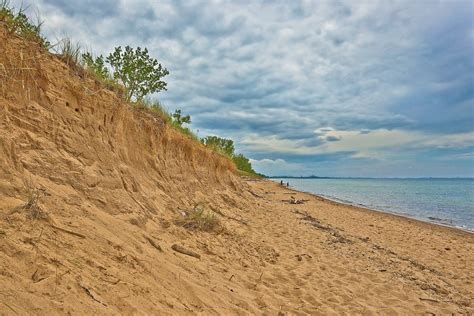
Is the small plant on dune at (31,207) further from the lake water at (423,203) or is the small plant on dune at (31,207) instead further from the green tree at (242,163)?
the green tree at (242,163)

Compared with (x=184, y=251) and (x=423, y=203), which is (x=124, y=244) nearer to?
(x=184, y=251)

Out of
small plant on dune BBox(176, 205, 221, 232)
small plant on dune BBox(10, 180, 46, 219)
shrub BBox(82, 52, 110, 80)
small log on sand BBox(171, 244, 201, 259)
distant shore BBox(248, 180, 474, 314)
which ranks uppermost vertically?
shrub BBox(82, 52, 110, 80)

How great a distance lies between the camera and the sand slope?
2.97m

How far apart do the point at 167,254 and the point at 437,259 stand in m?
8.77

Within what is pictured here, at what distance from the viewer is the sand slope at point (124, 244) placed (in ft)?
9.76

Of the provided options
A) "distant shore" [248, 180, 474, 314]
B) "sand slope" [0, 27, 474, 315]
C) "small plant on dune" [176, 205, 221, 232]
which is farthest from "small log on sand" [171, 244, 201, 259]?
"distant shore" [248, 180, 474, 314]

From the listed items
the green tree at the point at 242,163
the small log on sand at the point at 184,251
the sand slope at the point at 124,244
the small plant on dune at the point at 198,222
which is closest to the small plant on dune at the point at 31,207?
the sand slope at the point at 124,244

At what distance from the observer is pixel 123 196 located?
5703 millimetres

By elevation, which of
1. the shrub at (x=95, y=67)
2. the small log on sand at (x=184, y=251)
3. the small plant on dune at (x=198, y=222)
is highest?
the shrub at (x=95, y=67)

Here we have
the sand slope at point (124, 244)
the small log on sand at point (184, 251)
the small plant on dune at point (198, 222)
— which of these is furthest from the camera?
the small plant on dune at point (198, 222)

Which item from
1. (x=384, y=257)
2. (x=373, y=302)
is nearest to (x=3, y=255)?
(x=373, y=302)

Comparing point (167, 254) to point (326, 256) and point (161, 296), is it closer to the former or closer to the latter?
point (161, 296)

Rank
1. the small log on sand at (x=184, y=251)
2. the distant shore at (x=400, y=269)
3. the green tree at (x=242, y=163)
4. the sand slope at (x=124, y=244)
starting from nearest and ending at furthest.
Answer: the sand slope at (x=124, y=244) → the small log on sand at (x=184, y=251) → the distant shore at (x=400, y=269) → the green tree at (x=242, y=163)

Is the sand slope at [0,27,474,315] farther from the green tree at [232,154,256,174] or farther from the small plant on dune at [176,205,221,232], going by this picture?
the green tree at [232,154,256,174]
